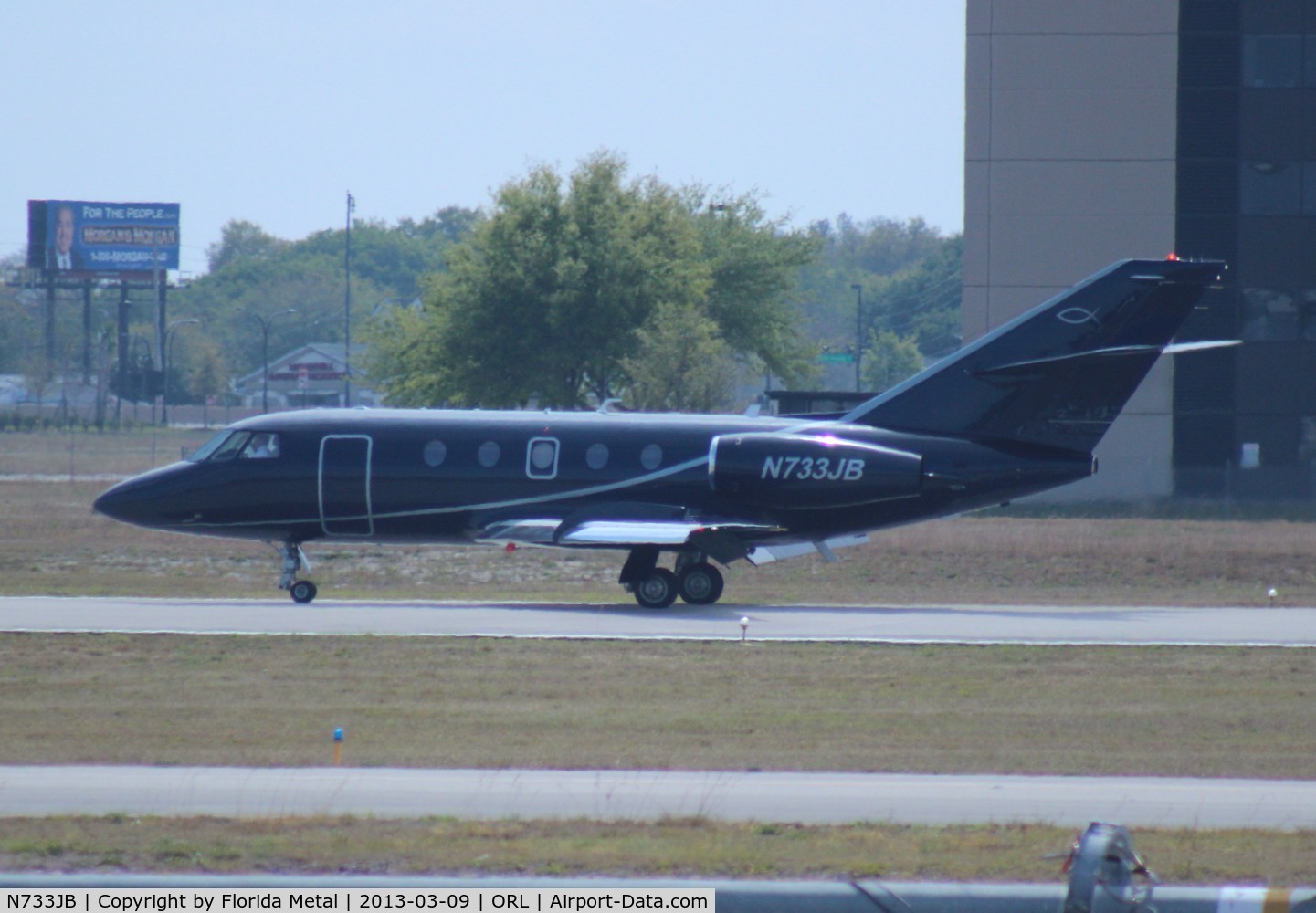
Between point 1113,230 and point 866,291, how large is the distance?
13602cm

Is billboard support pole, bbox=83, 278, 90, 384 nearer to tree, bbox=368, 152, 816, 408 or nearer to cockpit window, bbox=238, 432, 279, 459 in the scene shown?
tree, bbox=368, 152, 816, 408

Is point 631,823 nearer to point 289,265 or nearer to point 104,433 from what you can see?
point 104,433

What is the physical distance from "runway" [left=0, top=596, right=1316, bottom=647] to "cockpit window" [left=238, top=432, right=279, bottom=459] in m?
2.35

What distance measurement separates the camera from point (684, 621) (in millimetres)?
22438

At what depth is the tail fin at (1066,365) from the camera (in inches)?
895

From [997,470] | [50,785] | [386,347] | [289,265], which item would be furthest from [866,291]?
[50,785]

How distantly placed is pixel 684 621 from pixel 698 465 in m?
2.91

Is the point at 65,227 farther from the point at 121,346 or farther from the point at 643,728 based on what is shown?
the point at 643,728

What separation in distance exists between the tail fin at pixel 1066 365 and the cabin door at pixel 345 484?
8200 mm

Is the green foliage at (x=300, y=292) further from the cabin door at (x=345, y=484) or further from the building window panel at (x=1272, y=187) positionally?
the cabin door at (x=345, y=484)

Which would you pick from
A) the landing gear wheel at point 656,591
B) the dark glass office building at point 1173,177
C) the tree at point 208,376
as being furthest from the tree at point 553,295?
the tree at point 208,376

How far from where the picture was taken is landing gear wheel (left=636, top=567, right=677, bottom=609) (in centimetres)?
2427

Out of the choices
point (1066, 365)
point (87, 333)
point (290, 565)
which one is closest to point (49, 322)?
point (87, 333)

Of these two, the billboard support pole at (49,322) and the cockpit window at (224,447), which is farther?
the billboard support pole at (49,322)
